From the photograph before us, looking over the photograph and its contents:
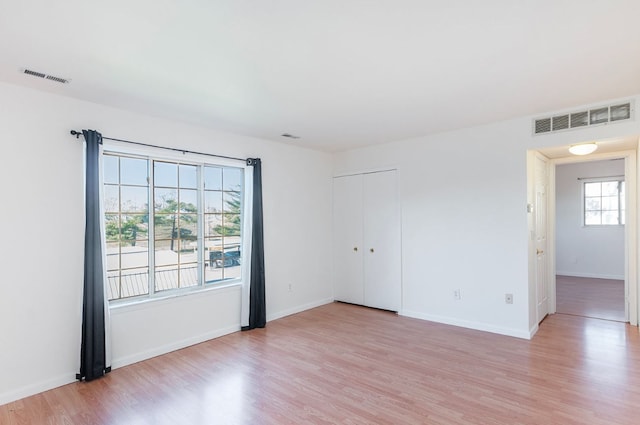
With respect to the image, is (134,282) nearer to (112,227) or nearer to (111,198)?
A: (112,227)

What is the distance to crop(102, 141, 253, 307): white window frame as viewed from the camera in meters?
3.41

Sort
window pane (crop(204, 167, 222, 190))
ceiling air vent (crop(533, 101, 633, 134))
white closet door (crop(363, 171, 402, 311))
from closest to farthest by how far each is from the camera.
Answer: ceiling air vent (crop(533, 101, 633, 134)), window pane (crop(204, 167, 222, 190)), white closet door (crop(363, 171, 402, 311))

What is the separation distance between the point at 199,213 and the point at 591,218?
8123mm

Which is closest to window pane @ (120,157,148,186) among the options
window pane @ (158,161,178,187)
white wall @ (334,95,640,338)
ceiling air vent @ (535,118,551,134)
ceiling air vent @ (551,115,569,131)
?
window pane @ (158,161,178,187)

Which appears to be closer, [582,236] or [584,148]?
[584,148]

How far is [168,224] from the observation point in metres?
Answer: 3.80

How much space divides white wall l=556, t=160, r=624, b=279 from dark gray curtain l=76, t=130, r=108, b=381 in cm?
884

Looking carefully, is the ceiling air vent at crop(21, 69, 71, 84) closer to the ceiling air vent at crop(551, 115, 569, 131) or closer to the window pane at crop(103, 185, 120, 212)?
the window pane at crop(103, 185, 120, 212)

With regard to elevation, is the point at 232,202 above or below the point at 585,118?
below

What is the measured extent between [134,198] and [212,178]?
Result: 0.94 m

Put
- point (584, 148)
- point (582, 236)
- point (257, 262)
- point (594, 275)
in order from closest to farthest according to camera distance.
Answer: point (584, 148)
point (257, 262)
point (594, 275)
point (582, 236)

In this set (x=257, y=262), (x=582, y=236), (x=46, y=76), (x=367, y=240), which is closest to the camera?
(x=46, y=76)

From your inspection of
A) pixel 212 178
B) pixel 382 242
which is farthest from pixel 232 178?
pixel 382 242

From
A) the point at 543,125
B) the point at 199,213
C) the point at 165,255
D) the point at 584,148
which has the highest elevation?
the point at 543,125
